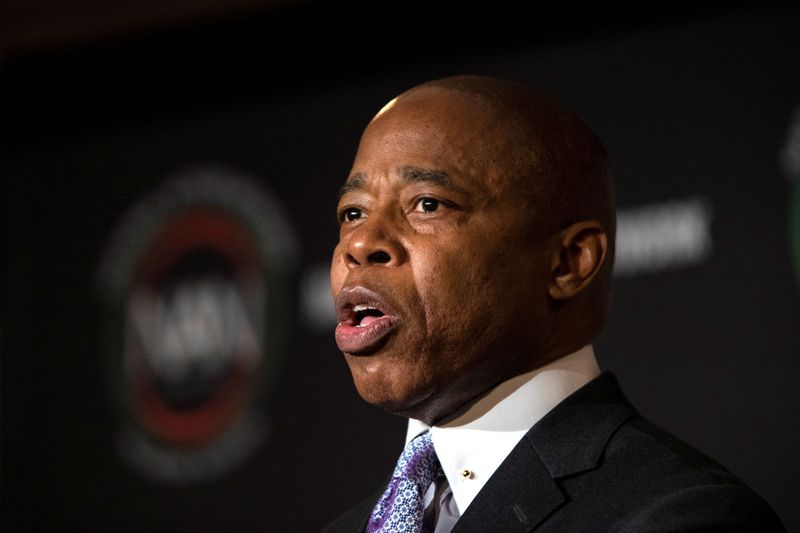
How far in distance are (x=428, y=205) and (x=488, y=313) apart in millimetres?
195

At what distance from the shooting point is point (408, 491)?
200 cm

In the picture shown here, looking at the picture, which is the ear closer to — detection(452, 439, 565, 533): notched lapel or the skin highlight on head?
the skin highlight on head

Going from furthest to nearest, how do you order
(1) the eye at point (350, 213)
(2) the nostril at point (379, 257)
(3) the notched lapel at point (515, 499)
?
(1) the eye at point (350, 213), (2) the nostril at point (379, 257), (3) the notched lapel at point (515, 499)

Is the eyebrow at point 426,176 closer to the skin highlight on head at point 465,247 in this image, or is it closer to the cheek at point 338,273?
the skin highlight on head at point 465,247

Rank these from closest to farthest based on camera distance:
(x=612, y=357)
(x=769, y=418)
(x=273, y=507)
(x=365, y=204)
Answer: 1. (x=365, y=204)
2. (x=769, y=418)
3. (x=612, y=357)
4. (x=273, y=507)

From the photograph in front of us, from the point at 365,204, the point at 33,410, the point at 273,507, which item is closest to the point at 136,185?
the point at 33,410

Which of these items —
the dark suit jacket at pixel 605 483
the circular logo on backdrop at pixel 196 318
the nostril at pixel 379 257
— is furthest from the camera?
the circular logo on backdrop at pixel 196 318

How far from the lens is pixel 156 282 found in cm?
466

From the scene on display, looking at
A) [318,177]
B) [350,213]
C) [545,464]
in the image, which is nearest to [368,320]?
[350,213]

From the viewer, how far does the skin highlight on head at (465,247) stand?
1901 millimetres

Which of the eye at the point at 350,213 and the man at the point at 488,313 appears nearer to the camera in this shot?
the man at the point at 488,313

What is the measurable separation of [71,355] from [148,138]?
90cm

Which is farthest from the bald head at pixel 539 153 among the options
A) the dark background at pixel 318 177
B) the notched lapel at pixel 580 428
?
the dark background at pixel 318 177

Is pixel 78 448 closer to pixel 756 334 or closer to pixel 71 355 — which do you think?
pixel 71 355
